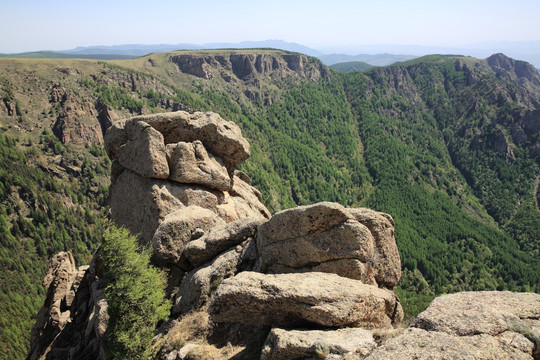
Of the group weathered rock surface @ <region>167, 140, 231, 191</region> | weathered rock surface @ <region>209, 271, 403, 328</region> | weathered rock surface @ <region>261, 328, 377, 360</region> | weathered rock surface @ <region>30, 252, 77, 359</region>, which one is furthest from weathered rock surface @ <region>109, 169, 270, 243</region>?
weathered rock surface @ <region>261, 328, 377, 360</region>

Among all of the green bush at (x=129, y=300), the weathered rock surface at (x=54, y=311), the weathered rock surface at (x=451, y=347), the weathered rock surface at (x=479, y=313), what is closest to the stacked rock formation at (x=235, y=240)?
the weathered rock surface at (x=451, y=347)

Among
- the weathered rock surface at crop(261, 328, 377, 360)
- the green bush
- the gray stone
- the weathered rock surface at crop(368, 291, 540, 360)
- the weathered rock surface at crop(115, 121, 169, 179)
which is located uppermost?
the weathered rock surface at crop(115, 121, 169, 179)

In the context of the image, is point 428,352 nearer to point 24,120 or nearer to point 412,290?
point 412,290

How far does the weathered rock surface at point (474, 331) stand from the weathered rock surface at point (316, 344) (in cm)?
112

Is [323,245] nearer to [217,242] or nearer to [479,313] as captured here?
[217,242]

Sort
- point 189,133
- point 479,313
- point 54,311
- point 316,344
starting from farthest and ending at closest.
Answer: point 189,133
point 54,311
point 479,313
point 316,344

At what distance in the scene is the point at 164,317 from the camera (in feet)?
69.6

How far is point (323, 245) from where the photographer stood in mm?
20984

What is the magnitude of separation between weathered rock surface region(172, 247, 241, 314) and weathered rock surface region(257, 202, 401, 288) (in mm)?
2649

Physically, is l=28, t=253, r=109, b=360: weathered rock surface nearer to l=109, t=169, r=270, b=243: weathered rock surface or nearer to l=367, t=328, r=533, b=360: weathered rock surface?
l=109, t=169, r=270, b=243: weathered rock surface

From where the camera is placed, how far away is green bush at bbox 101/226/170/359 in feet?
63.2

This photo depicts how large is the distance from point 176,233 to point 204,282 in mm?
6453

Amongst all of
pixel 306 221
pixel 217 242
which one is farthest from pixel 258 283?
pixel 217 242

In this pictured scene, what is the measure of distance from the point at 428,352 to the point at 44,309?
156 ft
